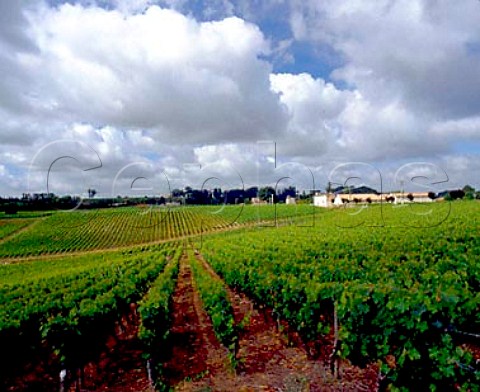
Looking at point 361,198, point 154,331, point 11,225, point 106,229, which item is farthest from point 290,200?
point 154,331

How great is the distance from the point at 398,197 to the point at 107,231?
59.3m

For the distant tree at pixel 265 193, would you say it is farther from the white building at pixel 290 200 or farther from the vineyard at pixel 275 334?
the vineyard at pixel 275 334

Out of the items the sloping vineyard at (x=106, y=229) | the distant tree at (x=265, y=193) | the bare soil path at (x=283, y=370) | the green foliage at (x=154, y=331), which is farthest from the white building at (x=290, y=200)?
the green foliage at (x=154, y=331)

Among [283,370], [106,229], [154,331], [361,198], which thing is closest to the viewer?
[283,370]

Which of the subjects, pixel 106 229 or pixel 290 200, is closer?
pixel 106 229

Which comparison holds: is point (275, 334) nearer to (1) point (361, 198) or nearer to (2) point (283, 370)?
(2) point (283, 370)

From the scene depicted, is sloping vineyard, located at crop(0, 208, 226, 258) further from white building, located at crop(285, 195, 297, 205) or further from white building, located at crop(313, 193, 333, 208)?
white building, located at crop(285, 195, 297, 205)

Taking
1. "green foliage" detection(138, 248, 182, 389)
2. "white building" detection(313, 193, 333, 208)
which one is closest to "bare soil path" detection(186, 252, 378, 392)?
"green foliage" detection(138, 248, 182, 389)

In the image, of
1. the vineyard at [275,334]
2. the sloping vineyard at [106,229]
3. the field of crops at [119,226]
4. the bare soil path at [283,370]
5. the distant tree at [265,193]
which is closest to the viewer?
the vineyard at [275,334]

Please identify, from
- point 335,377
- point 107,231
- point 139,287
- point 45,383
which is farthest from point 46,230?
point 335,377

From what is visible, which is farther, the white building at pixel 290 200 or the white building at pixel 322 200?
the white building at pixel 290 200

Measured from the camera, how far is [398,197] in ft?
270

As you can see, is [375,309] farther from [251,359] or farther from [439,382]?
[251,359]

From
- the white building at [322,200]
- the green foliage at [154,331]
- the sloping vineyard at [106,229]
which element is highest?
the white building at [322,200]
